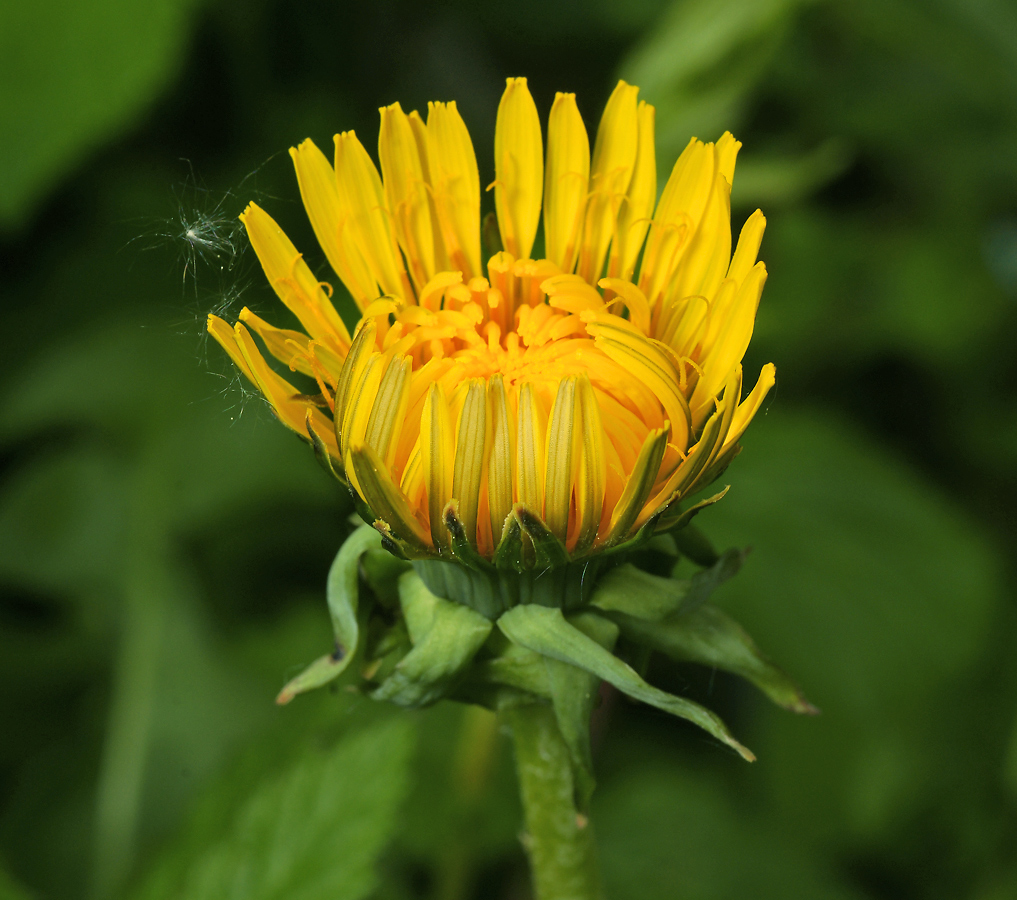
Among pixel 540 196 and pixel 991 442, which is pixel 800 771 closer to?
pixel 991 442

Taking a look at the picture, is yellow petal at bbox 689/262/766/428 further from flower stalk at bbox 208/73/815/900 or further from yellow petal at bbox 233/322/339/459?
yellow petal at bbox 233/322/339/459

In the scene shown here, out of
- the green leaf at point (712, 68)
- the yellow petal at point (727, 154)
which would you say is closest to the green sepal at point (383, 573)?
the yellow petal at point (727, 154)

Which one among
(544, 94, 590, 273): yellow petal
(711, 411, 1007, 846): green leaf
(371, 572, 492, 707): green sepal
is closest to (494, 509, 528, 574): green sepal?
(371, 572, 492, 707): green sepal

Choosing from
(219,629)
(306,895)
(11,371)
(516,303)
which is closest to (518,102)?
(516,303)

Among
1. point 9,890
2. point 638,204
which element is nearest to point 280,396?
point 638,204

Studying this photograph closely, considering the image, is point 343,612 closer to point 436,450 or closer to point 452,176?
point 436,450

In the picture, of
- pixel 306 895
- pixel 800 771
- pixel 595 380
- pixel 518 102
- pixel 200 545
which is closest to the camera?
pixel 595 380
